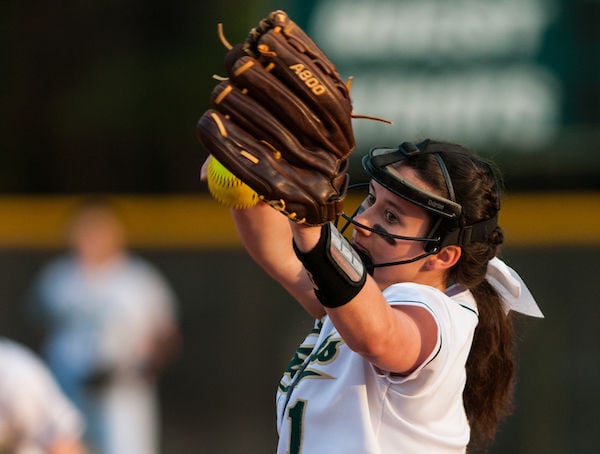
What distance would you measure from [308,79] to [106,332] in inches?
220

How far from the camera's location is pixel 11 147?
13883mm

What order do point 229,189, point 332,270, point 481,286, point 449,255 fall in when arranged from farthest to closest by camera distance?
point 481,286
point 449,255
point 229,189
point 332,270

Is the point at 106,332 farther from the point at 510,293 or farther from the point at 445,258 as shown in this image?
the point at 445,258

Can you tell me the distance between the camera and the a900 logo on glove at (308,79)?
232 centimetres

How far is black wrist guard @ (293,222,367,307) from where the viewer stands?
2.32 metres

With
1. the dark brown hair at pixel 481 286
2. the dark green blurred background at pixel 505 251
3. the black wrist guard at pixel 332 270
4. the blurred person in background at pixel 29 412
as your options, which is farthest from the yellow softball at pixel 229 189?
the dark green blurred background at pixel 505 251

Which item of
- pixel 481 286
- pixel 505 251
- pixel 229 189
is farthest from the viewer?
pixel 505 251

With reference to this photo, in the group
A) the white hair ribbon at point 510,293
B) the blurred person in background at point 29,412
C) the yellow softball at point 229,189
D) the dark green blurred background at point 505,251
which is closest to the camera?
the yellow softball at point 229,189

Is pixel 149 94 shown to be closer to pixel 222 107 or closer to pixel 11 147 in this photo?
pixel 11 147

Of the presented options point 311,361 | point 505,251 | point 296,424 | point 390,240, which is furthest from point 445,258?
point 505,251

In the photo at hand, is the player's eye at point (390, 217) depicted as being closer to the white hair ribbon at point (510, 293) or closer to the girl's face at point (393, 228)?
the girl's face at point (393, 228)

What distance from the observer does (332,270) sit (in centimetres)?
232

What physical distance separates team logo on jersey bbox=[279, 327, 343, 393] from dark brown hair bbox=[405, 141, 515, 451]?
1.15 feet

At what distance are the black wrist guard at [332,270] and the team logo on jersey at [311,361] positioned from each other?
378mm
